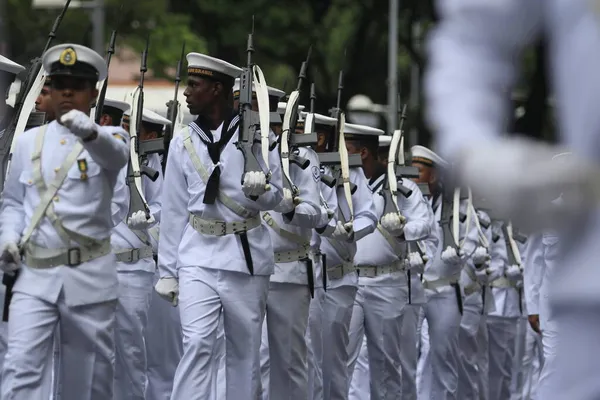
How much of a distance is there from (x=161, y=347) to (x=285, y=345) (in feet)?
7.16

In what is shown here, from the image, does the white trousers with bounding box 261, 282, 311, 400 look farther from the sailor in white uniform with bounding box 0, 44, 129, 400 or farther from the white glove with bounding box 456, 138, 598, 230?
the white glove with bounding box 456, 138, 598, 230

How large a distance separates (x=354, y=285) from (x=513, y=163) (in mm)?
9937

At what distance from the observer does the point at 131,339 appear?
12.8m

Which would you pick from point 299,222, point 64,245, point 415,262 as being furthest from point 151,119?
point 64,245

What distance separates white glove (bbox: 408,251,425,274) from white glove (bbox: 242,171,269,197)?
208 inches

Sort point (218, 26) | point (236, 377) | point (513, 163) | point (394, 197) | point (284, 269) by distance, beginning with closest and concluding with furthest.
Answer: point (513, 163)
point (236, 377)
point (284, 269)
point (394, 197)
point (218, 26)

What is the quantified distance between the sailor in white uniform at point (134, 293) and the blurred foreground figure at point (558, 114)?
29.1 feet

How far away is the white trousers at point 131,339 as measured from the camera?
42.0 ft

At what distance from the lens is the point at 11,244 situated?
339 inches

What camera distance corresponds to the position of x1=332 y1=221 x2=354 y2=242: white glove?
1280cm

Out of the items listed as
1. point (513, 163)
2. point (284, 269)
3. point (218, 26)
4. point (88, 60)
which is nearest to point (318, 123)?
point (284, 269)

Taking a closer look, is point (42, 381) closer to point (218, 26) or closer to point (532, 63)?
point (218, 26)

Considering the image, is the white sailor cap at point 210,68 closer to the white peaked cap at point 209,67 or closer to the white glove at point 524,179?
the white peaked cap at point 209,67

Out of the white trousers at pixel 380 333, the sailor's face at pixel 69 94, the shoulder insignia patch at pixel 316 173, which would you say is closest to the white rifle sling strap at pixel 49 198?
the sailor's face at pixel 69 94
